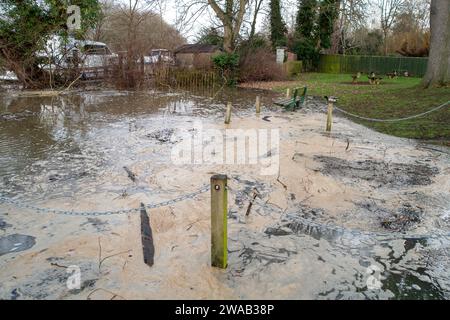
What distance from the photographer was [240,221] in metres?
5.65

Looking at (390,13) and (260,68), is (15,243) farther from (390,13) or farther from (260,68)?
(390,13)

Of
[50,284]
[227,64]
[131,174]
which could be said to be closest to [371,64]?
[227,64]

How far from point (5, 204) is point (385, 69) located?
111 ft

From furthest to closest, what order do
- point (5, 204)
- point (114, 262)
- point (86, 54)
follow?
1. point (86, 54)
2. point (5, 204)
3. point (114, 262)

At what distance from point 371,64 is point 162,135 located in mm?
28896

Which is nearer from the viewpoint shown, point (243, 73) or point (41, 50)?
point (41, 50)

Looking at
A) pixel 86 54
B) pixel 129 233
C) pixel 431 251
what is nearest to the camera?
pixel 431 251

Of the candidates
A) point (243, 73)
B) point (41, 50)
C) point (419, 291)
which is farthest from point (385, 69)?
point (419, 291)

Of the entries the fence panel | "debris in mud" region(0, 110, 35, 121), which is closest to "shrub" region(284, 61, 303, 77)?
the fence panel

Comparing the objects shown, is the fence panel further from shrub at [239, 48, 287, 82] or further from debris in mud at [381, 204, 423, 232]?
debris in mud at [381, 204, 423, 232]

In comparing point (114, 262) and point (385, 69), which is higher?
point (385, 69)

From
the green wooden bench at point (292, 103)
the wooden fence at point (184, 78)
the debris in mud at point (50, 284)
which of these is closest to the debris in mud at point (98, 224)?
the debris in mud at point (50, 284)

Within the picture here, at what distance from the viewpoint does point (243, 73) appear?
1032 inches
